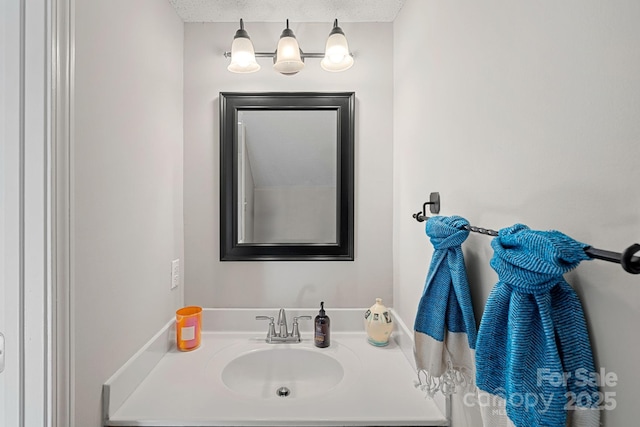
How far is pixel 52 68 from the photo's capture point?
0.73 metres

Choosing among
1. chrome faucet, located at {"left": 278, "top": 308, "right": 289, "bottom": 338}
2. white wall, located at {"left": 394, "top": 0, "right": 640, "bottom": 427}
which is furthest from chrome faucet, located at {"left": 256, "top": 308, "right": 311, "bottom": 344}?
white wall, located at {"left": 394, "top": 0, "right": 640, "bottom": 427}

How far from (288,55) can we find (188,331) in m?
1.21

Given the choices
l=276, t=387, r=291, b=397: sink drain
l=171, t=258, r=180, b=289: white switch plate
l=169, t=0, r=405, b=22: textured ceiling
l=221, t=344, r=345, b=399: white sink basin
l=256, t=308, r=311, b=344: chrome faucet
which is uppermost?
l=169, t=0, r=405, b=22: textured ceiling

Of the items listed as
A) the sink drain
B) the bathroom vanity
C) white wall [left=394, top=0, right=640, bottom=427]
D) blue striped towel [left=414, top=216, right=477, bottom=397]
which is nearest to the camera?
white wall [left=394, top=0, right=640, bottom=427]

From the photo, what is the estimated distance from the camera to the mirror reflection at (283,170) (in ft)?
4.92

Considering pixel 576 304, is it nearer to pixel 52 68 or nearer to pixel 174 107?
pixel 52 68

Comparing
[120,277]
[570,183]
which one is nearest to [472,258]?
[570,183]

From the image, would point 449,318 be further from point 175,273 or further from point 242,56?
point 242,56

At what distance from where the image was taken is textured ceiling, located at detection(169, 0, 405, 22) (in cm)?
136

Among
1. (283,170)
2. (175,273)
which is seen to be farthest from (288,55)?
(175,273)

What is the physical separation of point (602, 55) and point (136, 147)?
1.19 m

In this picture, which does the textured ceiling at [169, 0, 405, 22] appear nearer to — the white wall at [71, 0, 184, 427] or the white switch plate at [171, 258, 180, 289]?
the white wall at [71, 0, 184, 427]

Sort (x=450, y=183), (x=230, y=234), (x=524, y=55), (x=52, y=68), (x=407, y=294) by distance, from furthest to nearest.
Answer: (x=230, y=234) → (x=407, y=294) → (x=450, y=183) → (x=52, y=68) → (x=524, y=55)

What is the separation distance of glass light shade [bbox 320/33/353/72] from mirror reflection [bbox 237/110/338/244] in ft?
0.63
